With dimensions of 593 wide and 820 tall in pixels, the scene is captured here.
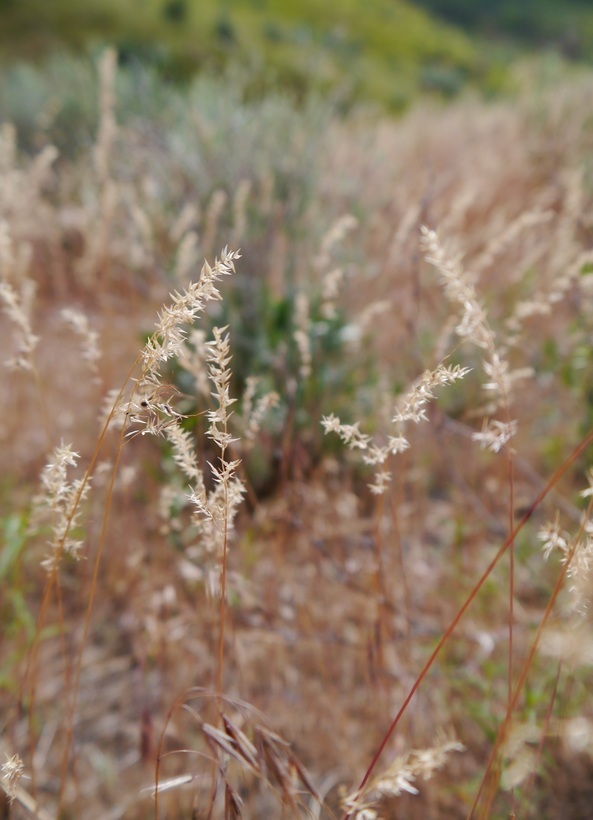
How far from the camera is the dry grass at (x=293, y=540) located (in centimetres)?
74

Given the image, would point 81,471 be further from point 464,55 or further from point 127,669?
point 464,55

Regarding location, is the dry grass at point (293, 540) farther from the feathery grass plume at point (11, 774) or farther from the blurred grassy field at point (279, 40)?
the blurred grassy field at point (279, 40)

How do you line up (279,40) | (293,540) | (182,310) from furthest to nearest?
(279,40)
(293,540)
(182,310)

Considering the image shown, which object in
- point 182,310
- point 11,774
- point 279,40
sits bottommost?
point 11,774

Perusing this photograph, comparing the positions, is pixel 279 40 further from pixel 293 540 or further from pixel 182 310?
pixel 182 310

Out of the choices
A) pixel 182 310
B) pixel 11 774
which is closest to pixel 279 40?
pixel 182 310

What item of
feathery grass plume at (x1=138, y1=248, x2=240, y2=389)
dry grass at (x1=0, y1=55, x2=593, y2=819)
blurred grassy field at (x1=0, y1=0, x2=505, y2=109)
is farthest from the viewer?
blurred grassy field at (x1=0, y1=0, x2=505, y2=109)

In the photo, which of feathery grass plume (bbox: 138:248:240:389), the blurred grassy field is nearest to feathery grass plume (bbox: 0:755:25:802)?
feathery grass plume (bbox: 138:248:240:389)

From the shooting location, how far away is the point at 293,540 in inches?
78.1

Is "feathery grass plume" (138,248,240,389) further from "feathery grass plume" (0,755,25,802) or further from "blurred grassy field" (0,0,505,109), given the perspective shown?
"blurred grassy field" (0,0,505,109)

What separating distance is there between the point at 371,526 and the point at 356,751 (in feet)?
2.40

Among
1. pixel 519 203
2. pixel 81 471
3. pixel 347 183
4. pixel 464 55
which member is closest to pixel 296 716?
pixel 81 471

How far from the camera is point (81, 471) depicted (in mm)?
2350

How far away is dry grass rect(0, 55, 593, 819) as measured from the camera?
0.74 m
